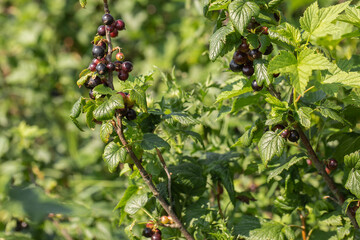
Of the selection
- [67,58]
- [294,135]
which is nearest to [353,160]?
[294,135]

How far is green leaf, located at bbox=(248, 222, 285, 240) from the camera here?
130cm

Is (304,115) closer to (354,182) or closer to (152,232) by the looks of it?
(354,182)

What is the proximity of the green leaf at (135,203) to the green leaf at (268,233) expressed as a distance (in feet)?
1.18

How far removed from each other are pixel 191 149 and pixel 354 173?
0.76m

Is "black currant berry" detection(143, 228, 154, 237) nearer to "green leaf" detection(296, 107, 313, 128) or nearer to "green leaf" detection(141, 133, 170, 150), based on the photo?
"green leaf" detection(141, 133, 170, 150)

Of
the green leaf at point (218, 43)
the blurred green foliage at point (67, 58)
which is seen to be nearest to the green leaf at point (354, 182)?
the green leaf at point (218, 43)

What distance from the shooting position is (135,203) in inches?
50.6

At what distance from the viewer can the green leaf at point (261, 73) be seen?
109 centimetres

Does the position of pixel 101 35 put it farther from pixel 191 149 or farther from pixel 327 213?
pixel 327 213

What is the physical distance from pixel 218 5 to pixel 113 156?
0.49 metres

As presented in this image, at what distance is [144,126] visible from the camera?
1326mm

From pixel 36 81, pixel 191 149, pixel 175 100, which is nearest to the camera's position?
pixel 175 100

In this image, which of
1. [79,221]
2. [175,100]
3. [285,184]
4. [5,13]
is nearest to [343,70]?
[285,184]

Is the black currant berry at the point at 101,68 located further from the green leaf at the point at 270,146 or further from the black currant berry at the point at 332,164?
the black currant berry at the point at 332,164
